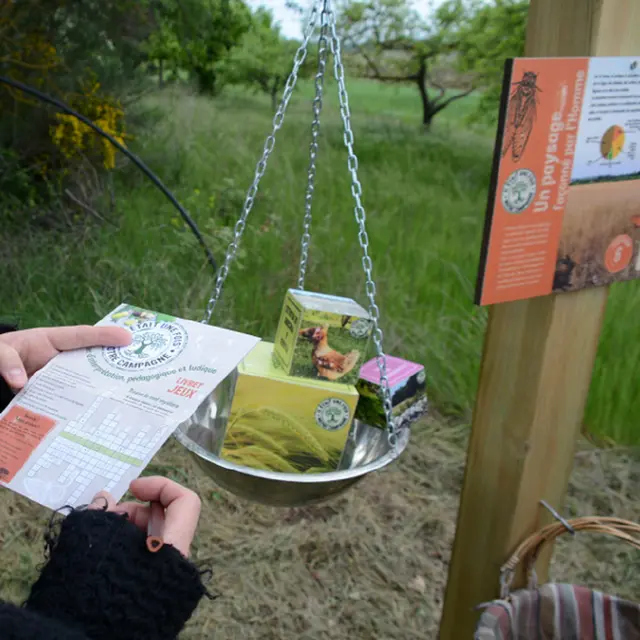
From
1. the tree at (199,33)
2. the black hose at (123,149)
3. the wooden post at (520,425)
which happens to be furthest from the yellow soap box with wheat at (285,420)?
the tree at (199,33)

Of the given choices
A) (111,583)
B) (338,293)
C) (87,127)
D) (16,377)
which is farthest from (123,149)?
(111,583)

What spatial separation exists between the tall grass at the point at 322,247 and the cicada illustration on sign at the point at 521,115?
1.61 m

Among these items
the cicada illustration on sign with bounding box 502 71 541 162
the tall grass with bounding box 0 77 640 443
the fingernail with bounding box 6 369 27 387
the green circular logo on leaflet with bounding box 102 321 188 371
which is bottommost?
the tall grass with bounding box 0 77 640 443

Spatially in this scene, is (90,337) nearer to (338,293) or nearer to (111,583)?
(111,583)

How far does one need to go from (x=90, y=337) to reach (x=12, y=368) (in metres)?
0.12

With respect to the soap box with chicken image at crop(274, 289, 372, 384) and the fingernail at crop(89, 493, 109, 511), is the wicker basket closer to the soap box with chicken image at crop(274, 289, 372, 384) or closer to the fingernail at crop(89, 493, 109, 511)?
the soap box with chicken image at crop(274, 289, 372, 384)

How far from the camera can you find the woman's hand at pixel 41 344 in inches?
39.9

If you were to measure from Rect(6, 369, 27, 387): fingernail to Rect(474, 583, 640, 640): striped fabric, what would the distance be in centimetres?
94

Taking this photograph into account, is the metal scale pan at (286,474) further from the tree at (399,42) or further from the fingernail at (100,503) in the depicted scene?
the tree at (399,42)

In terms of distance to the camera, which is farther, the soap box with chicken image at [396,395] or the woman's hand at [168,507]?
the soap box with chicken image at [396,395]

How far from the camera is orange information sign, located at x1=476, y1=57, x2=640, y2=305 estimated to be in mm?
992

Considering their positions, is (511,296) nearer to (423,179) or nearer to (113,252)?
(113,252)

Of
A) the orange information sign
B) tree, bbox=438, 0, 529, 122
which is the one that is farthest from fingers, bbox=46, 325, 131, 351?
tree, bbox=438, 0, 529, 122

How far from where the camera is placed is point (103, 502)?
0.90 meters
